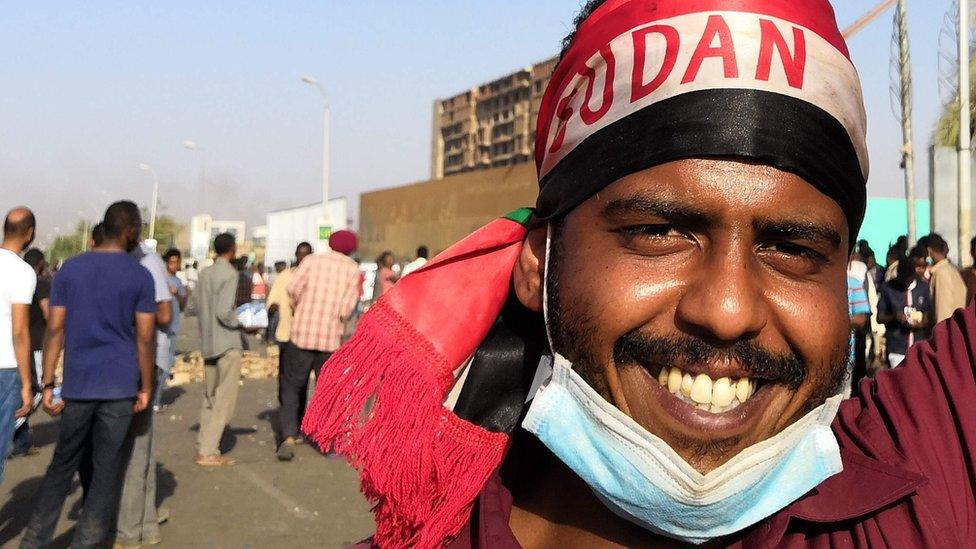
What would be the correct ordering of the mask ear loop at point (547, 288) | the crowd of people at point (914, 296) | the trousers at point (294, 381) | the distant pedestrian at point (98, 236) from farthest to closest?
the trousers at point (294, 381), the crowd of people at point (914, 296), the distant pedestrian at point (98, 236), the mask ear loop at point (547, 288)

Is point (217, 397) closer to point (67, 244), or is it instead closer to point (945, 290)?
point (945, 290)

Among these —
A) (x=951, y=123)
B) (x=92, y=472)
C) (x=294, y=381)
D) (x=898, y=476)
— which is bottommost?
(x=92, y=472)

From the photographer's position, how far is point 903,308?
8.88 metres

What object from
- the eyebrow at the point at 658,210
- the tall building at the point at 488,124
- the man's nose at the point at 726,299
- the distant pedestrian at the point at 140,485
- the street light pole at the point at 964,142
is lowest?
the distant pedestrian at the point at 140,485

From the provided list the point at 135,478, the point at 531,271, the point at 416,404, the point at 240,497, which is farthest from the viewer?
the point at 240,497

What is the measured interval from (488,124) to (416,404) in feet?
308

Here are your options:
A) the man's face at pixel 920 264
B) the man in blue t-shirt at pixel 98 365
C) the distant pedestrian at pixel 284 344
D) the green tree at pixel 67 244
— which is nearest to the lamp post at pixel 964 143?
the man's face at pixel 920 264

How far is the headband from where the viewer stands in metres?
1.59

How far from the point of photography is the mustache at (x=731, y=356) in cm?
160

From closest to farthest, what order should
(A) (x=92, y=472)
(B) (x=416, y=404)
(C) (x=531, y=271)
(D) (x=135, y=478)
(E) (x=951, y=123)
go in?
(B) (x=416, y=404) < (C) (x=531, y=271) < (A) (x=92, y=472) < (D) (x=135, y=478) < (E) (x=951, y=123)

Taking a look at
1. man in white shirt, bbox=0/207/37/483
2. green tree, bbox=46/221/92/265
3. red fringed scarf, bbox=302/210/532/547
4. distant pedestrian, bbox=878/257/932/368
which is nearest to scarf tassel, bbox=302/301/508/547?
red fringed scarf, bbox=302/210/532/547

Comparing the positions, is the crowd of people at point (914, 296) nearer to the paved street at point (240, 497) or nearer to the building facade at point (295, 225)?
the paved street at point (240, 497)

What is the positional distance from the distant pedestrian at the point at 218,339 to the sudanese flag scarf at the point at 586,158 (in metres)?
6.94

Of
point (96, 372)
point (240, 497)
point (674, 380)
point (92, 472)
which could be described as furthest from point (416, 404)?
point (240, 497)
